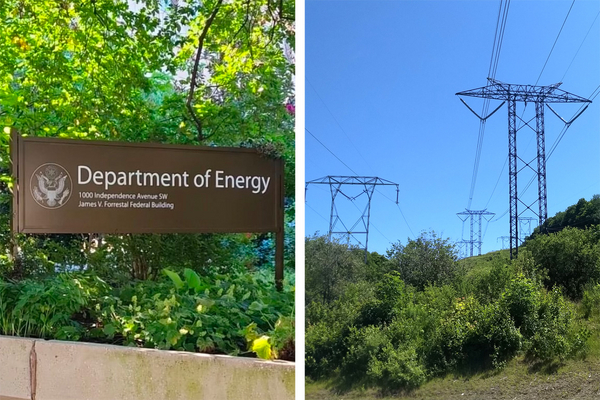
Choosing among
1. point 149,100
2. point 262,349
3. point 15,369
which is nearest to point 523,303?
point 262,349

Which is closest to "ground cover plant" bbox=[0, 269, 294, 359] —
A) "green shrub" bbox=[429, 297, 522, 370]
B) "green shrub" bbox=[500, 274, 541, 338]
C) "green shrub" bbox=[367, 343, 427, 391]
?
"green shrub" bbox=[367, 343, 427, 391]

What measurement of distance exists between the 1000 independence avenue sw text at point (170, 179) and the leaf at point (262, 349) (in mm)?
1183

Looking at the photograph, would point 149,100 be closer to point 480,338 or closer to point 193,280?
point 193,280

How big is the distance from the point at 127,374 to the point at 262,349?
0.88 metres

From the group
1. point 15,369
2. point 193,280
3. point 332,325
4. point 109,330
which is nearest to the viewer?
point 15,369

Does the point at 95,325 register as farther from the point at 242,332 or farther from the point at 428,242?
the point at 428,242

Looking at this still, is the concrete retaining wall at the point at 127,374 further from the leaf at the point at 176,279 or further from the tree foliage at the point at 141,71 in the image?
the tree foliage at the point at 141,71

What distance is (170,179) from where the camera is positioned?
382cm

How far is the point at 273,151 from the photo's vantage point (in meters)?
3.92

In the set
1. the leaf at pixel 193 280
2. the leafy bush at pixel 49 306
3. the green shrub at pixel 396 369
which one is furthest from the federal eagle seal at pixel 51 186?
the green shrub at pixel 396 369

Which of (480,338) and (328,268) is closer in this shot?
(480,338)

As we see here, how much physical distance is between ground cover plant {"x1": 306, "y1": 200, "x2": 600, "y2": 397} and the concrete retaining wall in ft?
2.89

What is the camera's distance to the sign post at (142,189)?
3.66 m

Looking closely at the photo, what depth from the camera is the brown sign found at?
3662 millimetres
